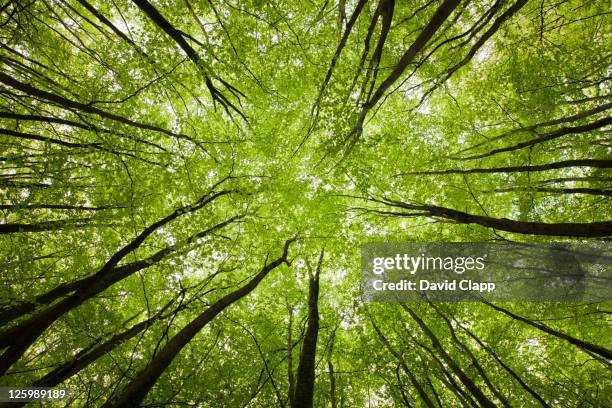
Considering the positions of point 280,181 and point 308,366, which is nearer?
point 308,366

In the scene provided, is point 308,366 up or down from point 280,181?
down

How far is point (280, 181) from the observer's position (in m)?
7.58

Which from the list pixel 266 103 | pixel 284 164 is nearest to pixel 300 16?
pixel 266 103

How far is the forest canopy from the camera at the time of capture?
15.7 feet

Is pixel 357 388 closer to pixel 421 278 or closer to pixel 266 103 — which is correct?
pixel 421 278

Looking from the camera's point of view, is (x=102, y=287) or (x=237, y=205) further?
(x=237, y=205)

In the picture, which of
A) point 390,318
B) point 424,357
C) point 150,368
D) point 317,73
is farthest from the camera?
point 390,318

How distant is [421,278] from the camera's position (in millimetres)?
8836

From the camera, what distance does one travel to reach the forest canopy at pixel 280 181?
4.80m

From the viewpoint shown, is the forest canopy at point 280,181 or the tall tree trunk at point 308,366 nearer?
the forest canopy at point 280,181

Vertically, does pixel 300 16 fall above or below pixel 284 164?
above

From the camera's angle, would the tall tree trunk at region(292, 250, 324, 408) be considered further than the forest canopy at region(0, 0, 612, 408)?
Yes

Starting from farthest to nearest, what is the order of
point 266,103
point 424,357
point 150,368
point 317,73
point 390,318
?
point 390,318 → point 266,103 → point 424,357 → point 317,73 → point 150,368

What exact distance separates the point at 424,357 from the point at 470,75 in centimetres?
659
